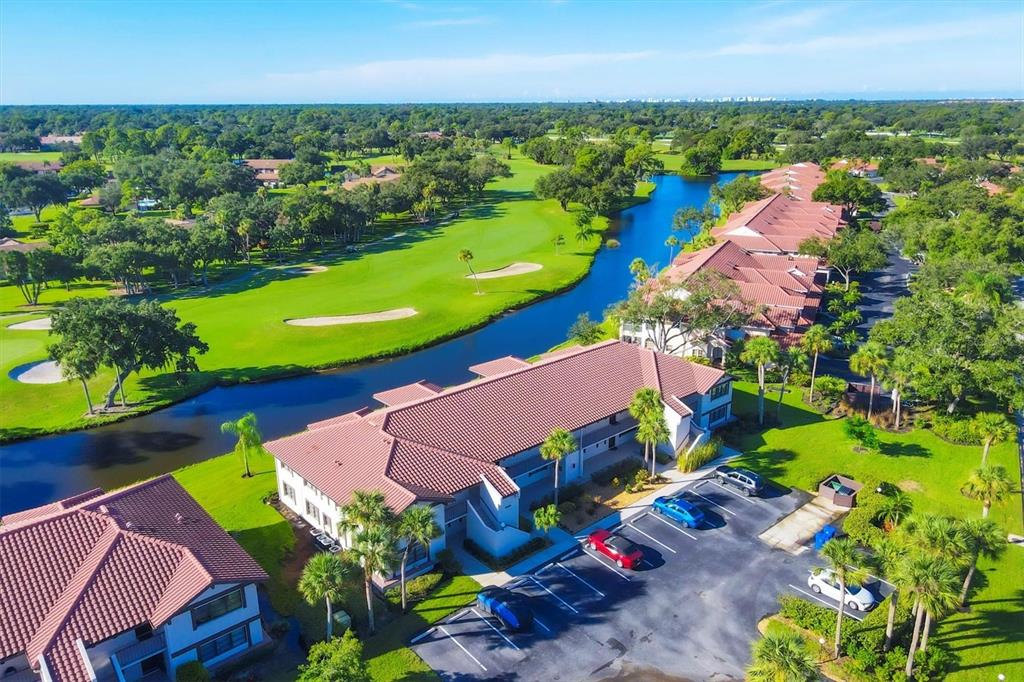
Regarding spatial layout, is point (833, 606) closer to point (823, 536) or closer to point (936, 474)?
point (823, 536)

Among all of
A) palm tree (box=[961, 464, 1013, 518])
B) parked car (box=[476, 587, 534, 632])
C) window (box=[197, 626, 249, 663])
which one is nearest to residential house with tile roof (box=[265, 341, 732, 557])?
parked car (box=[476, 587, 534, 632])

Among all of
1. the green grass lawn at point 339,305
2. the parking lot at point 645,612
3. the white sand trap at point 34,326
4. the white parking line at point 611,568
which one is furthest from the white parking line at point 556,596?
the white sand trap at point 34,326

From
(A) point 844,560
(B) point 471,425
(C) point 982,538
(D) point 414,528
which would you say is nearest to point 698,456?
(B) point 471,425

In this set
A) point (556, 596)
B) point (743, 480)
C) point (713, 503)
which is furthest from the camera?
point (743, 480)

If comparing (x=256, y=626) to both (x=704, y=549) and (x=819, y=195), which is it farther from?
(x=819, y=195)

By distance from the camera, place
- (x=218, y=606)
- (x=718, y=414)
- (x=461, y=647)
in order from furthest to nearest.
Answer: (x=718, y=414) → (x=461, y=647) → (x=218, y=606)

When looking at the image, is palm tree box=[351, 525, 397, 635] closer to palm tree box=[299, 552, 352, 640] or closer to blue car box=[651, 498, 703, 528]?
palm tree box=[299, 552, 352, 640]

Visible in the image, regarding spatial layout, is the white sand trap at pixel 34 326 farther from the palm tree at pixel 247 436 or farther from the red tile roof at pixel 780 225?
the red tile roof at pixel 780 225
